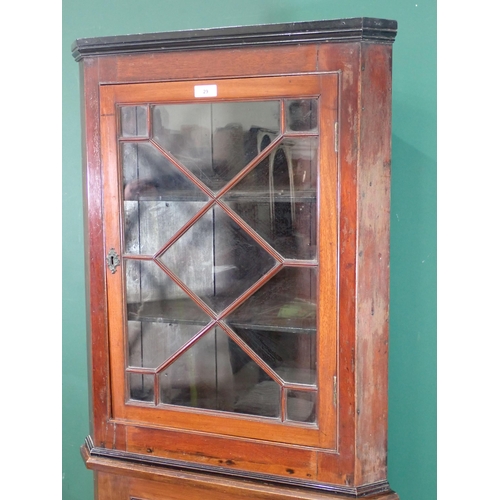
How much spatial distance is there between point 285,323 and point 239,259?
5.5 inches

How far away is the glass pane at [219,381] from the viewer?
118 centimetres

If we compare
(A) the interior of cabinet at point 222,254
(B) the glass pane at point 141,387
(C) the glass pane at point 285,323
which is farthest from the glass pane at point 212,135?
(B) the glass pane at point 141,387

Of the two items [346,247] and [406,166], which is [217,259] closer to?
[346,247]

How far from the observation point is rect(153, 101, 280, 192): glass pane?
1146 millimetres

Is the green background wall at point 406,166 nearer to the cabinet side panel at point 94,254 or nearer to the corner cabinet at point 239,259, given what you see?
the corner cabinet at point 239,259

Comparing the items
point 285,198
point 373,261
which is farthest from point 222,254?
point 373,261

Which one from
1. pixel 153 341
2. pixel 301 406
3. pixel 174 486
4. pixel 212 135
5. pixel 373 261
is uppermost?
pixel 212 135

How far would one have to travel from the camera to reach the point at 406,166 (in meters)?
1.47

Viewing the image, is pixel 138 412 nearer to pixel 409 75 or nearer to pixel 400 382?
pixel 400 382

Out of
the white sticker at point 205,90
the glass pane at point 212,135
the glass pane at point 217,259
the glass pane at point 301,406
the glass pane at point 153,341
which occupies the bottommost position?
the glass pane at point 301,406

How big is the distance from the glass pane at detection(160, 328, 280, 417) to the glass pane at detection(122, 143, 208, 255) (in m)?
0.21

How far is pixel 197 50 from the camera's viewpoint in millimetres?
1144

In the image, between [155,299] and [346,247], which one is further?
[155,299]
